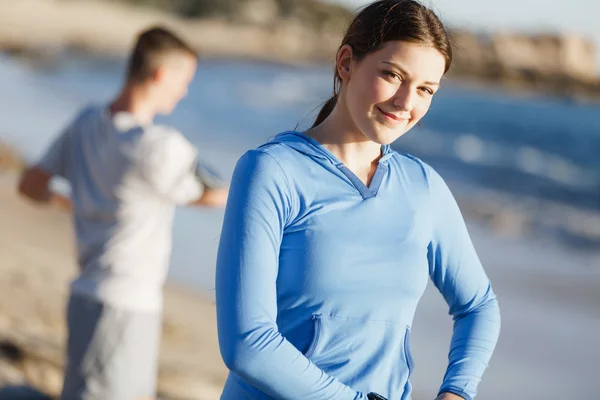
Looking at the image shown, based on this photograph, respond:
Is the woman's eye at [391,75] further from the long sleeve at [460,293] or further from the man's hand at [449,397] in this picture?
the man's hand at [449,397]

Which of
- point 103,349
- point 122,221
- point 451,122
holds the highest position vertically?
point 451,122

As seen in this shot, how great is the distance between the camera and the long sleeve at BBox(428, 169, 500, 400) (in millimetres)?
1872

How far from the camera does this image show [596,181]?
20500mm

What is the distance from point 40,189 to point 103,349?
0.61m

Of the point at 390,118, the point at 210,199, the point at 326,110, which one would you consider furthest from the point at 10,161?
the point at 390,118

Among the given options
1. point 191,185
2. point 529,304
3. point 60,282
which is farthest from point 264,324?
point 529,304

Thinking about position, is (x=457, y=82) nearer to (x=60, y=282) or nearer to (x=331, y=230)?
(x=60, y=282)

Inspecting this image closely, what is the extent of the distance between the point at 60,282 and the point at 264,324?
593cm

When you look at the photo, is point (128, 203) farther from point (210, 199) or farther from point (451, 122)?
point (451, 122)

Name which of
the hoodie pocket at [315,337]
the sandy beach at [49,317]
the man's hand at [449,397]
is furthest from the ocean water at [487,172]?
the sandy beach at [49,317]

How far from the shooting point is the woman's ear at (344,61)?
1820 mm

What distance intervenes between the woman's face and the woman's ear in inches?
1.3

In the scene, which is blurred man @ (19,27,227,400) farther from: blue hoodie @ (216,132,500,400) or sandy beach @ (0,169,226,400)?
blue hoodie @ (216,132,500,400)

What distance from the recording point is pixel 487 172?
19859 mm
